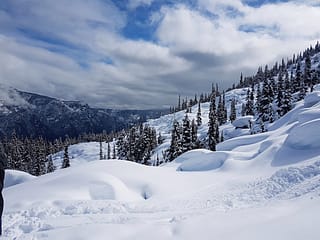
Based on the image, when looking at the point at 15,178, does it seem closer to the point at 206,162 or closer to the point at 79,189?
the point at 79,189

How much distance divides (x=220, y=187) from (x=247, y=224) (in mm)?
7314

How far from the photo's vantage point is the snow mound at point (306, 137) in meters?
16.9

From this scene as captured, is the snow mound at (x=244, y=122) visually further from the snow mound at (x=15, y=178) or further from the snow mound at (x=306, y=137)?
the snow mound at (x=15, y=178)

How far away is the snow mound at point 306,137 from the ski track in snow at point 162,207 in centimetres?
356

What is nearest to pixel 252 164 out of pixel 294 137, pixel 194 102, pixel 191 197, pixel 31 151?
pixel 294 137

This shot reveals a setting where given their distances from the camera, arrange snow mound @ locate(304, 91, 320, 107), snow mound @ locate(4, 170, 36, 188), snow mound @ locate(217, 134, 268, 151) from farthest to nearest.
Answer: snow mound @ locate(304, 91, 320, 107)
snow mound @ locate(217, 134, 268, 151)
snow mound @ locate(4, 170, 36, 188)

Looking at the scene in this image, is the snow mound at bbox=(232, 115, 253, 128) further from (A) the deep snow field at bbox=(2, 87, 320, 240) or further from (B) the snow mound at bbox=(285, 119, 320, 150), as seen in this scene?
(B) the snow mound at bbox=(285, 119, 320, 150)

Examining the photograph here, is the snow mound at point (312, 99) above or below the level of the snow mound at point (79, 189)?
above

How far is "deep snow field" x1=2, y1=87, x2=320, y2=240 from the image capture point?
7.31 meters

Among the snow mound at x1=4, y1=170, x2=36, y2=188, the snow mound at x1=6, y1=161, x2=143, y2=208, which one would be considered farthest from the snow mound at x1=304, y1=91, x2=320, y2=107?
the snow mound at x1=4, y1=170, x2=36, y2=188

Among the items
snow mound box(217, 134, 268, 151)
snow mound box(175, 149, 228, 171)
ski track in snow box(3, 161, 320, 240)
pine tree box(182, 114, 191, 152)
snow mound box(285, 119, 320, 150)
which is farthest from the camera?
pine tree box(182, 114, 191, 152)

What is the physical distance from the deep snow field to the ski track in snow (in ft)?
0.12

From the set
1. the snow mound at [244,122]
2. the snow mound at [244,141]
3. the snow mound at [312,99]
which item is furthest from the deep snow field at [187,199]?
the snow mound at [244,122]

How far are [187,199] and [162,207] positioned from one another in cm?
164
